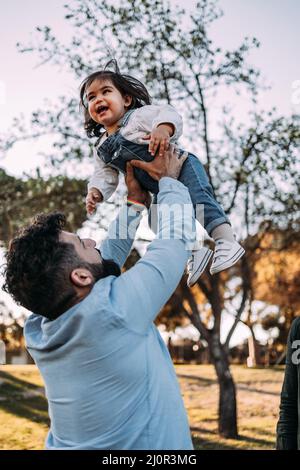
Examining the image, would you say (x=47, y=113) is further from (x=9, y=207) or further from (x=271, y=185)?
(x=271, y=185)

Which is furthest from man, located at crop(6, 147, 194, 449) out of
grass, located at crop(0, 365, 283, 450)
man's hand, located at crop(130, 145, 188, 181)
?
grass, located at crop(0, 365, 283, 450)

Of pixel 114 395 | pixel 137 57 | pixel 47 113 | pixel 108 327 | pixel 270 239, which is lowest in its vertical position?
pixel 114 395

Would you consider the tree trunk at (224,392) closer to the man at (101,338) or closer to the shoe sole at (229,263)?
the shoe sole at (229,263)

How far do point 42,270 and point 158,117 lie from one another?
1.13 metres

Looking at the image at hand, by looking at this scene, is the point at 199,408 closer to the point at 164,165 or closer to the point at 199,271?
the point at 199,271

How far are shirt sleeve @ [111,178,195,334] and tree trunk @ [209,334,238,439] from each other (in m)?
10.8

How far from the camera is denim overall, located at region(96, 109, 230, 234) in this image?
300 cm

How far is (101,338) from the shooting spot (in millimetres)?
2086

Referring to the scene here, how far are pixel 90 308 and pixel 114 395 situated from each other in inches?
12.0

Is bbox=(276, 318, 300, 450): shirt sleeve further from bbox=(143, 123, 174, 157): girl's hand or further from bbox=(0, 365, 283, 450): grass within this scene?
bbox=(0, 365, 283, 450): grass

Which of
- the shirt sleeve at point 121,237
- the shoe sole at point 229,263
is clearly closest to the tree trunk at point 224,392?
the shoe sole at point 229,263

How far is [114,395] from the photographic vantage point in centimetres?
212
